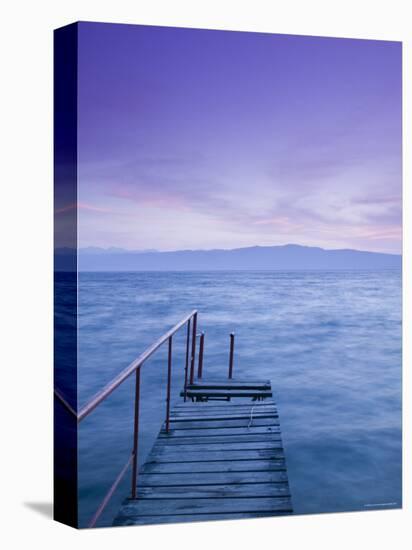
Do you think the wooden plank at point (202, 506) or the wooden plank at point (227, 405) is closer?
the wooden plank at point (202, 506)

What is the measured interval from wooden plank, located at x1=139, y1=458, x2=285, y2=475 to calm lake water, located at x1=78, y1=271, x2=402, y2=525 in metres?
0.31

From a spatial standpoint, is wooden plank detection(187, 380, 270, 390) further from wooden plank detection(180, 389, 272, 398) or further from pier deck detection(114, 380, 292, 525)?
pier deck detection(114, 380, 292, 525)

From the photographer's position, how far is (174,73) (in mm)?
3285

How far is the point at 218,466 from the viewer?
10.7ft

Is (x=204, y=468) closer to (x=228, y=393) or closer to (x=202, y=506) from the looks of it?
(x=202, y=506)

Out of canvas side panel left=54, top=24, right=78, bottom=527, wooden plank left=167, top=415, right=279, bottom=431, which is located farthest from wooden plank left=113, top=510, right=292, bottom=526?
wooden plank left=167, top=415, right=279, bottom=431

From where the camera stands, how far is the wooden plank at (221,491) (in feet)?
10.0

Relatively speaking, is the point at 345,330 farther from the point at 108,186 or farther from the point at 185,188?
the point at 108,186

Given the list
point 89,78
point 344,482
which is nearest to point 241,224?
point 89,78

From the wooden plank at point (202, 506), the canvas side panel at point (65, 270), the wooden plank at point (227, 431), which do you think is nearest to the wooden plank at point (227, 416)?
the wooden plank at point (227, 431)

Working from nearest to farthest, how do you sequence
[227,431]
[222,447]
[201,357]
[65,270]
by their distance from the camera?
[65,270], [222,447], [227,431], [201,357]

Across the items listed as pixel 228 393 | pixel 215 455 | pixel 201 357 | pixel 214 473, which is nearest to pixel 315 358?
pixel 228 393

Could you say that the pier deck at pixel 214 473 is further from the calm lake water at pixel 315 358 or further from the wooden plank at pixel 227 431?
the calm lake water at pixel 315 358

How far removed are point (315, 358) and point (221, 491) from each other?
1.08 metres
